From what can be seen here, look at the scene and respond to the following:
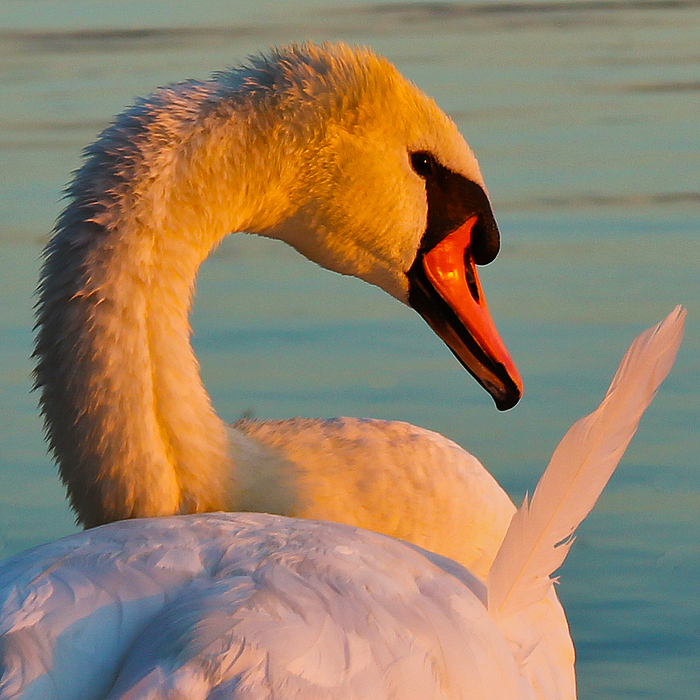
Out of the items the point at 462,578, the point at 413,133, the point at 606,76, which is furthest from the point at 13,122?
the point at 462,578

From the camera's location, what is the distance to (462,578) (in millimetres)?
2617

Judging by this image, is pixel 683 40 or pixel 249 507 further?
pixel 683 40

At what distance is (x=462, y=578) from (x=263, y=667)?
0.63m

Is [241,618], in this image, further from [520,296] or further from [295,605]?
[520,296]

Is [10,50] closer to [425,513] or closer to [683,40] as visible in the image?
[683,40]

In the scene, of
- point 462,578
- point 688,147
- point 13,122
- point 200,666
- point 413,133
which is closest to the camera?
point 200,666

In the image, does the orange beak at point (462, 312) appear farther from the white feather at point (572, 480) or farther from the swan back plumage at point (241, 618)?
the swan back plumage at point (241, 618)

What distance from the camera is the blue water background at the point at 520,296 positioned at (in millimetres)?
4254

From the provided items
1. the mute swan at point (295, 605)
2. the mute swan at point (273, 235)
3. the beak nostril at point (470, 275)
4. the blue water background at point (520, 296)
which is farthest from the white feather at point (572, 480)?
the blue water background at point (520, 296)

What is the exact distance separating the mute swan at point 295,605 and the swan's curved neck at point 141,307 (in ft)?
0.83

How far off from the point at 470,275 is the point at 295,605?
1285 millimetres

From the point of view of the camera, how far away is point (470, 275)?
333cm

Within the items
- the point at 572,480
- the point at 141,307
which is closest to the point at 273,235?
the point at 141,307

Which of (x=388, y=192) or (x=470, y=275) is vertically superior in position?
(x=388, y=192)
